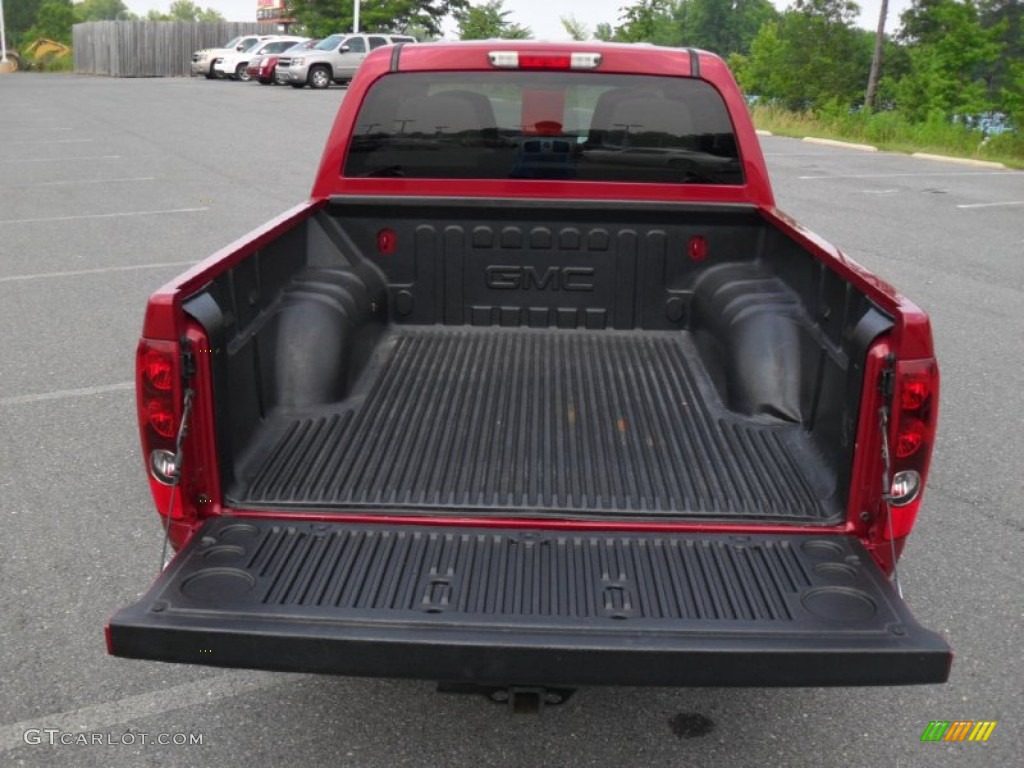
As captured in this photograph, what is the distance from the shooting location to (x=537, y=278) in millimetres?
4691

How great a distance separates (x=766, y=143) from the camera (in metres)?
22.6

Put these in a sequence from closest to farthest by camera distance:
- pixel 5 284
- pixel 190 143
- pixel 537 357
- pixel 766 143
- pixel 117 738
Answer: pixel 117 738 < pixel 537 357 < pixel 5 284 < pixel 190 143 < pixel 766 143

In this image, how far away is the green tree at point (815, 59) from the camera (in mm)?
73000

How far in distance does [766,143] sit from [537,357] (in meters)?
19.7

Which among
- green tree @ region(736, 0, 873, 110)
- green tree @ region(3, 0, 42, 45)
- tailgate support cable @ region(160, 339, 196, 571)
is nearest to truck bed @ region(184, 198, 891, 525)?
tailgate support cable @ region(160, 339, 196, 571)

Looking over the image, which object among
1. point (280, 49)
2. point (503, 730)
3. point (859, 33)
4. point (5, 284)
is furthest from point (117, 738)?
point (859, 33)

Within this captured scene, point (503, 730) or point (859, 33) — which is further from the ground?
point (859, 33)

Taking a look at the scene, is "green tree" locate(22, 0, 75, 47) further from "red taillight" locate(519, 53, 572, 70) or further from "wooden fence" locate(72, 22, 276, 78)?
"red taillight" locate(519, 53, 572, 70)

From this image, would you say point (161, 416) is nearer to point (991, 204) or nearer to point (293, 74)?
point (991, 204)

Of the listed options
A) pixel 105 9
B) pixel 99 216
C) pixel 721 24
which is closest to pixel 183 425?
pixel 99 216

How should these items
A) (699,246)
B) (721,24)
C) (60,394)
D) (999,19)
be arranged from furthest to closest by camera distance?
(721,24) < (999,19) < (60,394) < (699,246)

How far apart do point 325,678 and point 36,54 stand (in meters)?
68.4

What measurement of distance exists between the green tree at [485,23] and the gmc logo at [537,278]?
5141cm

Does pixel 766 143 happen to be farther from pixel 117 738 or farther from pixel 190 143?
pixel 117 738
